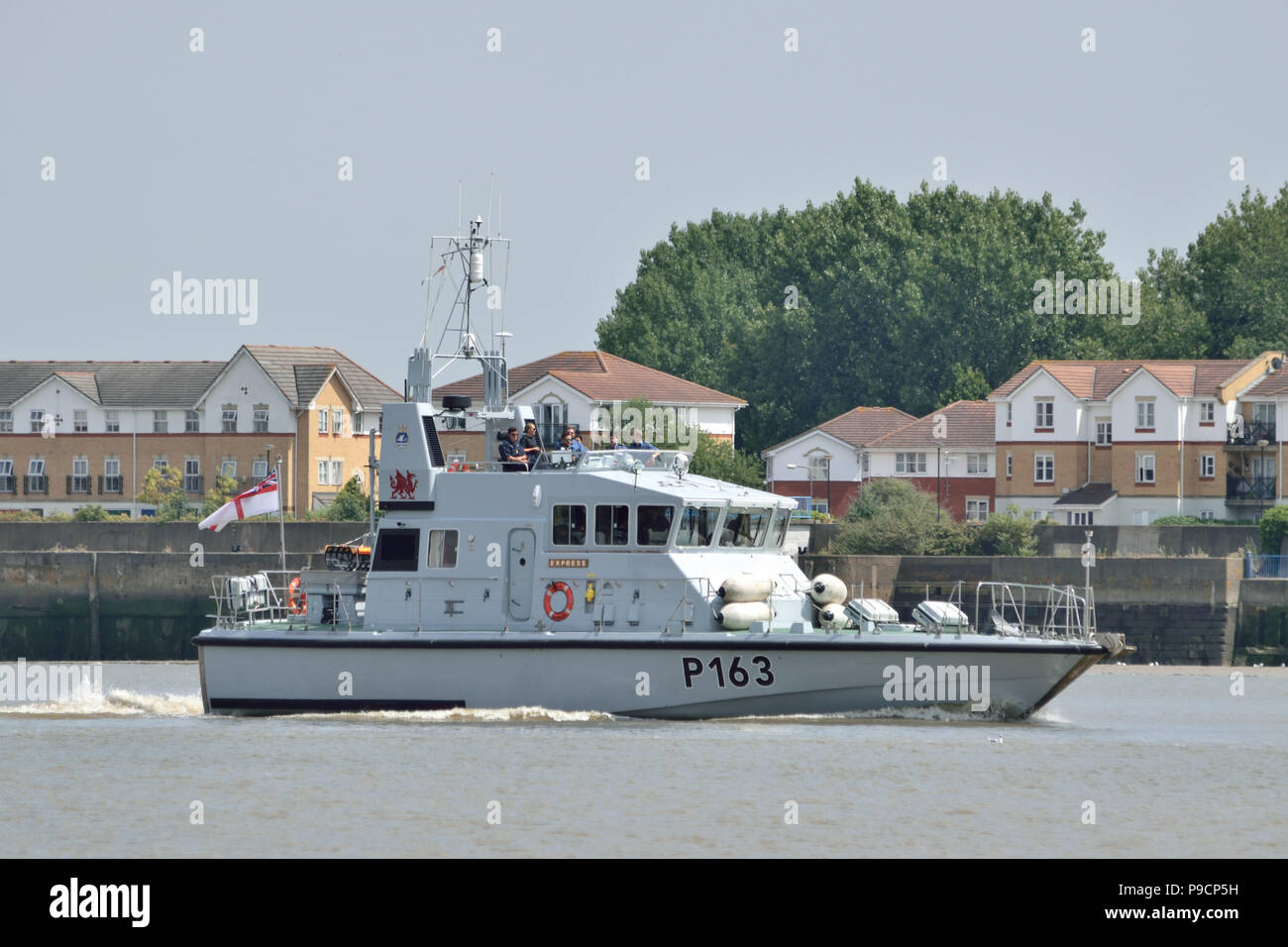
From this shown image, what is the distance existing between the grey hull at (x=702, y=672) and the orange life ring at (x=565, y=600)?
430 mm

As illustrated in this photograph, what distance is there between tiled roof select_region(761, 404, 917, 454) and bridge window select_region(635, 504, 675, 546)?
48.5m

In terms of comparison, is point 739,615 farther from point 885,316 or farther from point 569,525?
point 885,316

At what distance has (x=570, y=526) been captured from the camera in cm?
2438

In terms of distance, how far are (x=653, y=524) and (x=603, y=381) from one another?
151ft

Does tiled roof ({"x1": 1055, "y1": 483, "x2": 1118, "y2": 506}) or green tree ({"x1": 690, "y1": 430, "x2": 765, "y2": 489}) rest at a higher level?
green tree ({"x1": 690, "y1": 430, "x2": 765, "y2": 489})

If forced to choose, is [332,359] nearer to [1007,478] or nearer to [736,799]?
[1007,478]

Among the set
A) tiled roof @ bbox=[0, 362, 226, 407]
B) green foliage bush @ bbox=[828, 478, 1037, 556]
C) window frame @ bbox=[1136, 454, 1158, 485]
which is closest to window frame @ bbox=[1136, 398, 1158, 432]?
window frame @ bbox=[1136, 454, 1158, 485]

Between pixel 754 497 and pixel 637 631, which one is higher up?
pixel 754 497

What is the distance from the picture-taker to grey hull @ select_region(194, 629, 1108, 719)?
23.5 metres

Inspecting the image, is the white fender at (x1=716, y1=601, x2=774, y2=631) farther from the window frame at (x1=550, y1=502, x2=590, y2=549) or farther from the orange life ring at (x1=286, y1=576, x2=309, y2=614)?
the orange life ring at (x1=286, y1=576, x2=309, y2=614)
